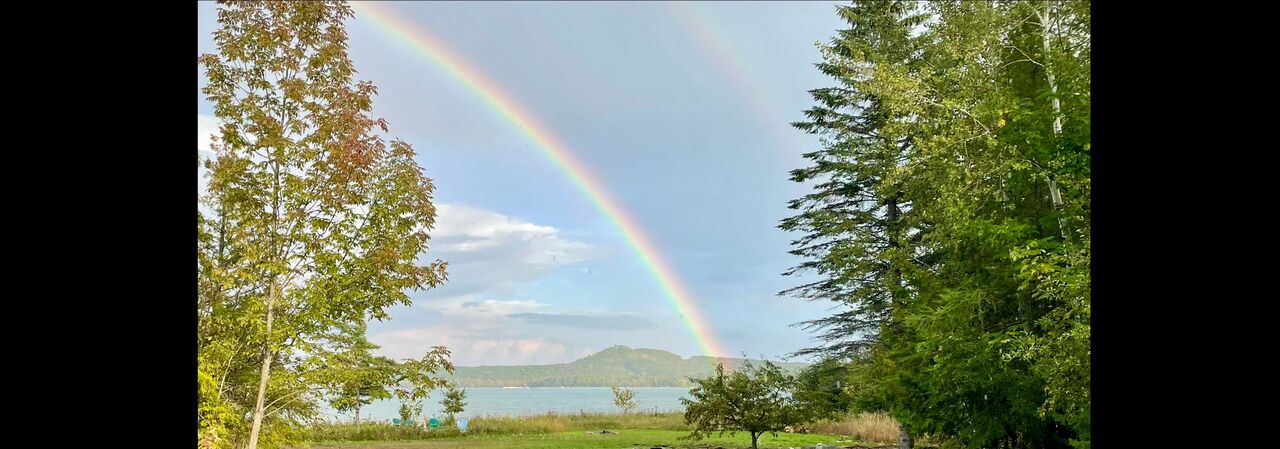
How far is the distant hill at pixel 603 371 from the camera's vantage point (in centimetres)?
6128

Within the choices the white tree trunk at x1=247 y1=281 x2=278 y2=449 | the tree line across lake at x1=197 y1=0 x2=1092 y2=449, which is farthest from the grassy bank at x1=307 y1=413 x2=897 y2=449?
the white tree trunk at x1=247 y1=281 x2=278 y2=449

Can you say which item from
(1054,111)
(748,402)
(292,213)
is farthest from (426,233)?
(748,402)

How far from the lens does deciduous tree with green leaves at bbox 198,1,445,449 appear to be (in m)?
7.01

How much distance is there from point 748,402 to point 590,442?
507 centimetres

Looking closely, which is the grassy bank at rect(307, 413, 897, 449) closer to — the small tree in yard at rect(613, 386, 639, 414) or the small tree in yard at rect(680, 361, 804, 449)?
the small tree in yard at rect(613, 386, 639, 414)

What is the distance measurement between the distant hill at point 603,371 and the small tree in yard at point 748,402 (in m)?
46.0

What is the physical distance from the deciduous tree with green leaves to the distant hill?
172ft

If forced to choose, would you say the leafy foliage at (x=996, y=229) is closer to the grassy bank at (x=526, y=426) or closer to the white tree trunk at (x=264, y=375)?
the white tree trunk at (x=264, y=375)

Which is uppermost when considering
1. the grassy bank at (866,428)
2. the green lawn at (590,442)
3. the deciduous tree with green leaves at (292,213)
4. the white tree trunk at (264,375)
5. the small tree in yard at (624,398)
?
the deciduous tree with green leaves at (292,213)

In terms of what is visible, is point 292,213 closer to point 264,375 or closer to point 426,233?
point 426,233

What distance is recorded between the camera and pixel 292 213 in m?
7.16

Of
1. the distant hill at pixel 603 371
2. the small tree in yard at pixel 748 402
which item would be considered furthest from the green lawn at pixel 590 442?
the distant hill at pixel 603 371

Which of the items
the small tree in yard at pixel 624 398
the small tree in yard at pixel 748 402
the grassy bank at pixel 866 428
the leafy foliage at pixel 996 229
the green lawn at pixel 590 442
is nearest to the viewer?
the leafy foliage at pixel 996 229
